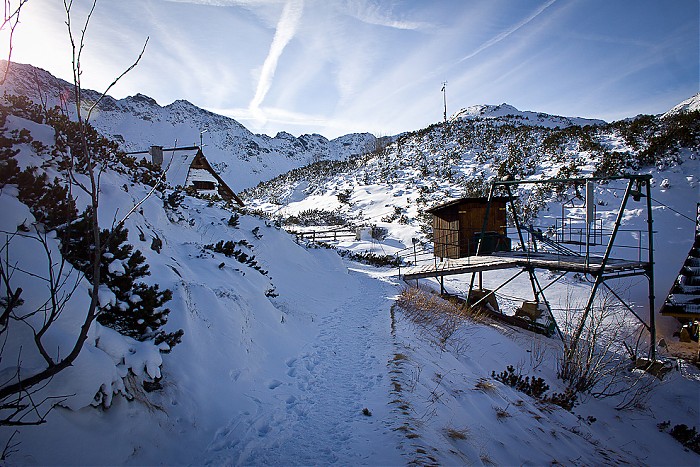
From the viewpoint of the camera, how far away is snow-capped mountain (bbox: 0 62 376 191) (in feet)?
250

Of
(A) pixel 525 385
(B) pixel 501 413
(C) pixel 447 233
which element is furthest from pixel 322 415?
(C) pixel 447 233

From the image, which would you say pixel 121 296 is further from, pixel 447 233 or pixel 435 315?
pixel 447 233

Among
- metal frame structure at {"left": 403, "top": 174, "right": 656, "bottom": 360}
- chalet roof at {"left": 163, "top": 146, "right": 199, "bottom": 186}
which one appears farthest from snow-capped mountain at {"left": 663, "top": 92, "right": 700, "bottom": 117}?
chalet roof at {"left": 163, "top": 146, "right": 199, "bottom": 186}

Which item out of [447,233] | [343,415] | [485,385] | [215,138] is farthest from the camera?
[215,138]

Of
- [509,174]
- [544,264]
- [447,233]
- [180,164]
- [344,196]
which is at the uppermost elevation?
[180,164]

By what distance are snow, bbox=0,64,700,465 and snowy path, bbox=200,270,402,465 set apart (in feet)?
0.07

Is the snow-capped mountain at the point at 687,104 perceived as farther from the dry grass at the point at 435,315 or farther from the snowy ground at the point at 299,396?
the dry grass at the point at 435,315

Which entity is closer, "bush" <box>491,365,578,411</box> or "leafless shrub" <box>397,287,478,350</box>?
"bush" <box>491,365,578,411</box>

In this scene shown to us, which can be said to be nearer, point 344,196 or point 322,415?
point 322,415

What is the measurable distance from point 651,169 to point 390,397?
30230 millimetres

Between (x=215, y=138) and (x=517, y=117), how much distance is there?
77.8 metres

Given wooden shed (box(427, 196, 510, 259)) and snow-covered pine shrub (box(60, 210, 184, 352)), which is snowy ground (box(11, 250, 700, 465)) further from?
wooden shed (box(427, 196, 510, 259))

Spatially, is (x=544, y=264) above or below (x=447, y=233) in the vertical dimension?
below

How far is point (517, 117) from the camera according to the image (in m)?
52.2
